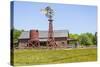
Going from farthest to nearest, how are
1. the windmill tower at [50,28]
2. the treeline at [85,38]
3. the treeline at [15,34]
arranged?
the treeline at [85,38] → the windmill tower at [50,28] → the treeline at [15,34]

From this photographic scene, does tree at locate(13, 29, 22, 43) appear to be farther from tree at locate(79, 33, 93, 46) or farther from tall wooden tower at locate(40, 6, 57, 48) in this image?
tree at locate(79, 33, 93, 46)

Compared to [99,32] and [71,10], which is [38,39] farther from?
[99,32]

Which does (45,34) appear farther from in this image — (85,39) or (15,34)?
(85,39)

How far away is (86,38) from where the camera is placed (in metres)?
2.73

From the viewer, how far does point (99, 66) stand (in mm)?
2789

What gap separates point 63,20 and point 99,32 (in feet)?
1.85

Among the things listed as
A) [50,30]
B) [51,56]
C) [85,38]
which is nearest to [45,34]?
[50,30]

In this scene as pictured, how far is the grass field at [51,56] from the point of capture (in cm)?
243

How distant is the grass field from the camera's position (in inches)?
95.6

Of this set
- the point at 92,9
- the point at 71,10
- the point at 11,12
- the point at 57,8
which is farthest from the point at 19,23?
the point at 92,9

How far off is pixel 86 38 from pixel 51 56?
0.54 m

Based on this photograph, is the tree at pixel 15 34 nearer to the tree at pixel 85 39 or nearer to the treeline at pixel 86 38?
the treeline at pixel 86 38

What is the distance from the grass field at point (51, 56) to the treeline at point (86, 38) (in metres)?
0.09

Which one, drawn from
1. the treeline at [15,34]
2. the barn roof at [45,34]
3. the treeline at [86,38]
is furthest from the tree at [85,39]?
the treeline at [15,34]
